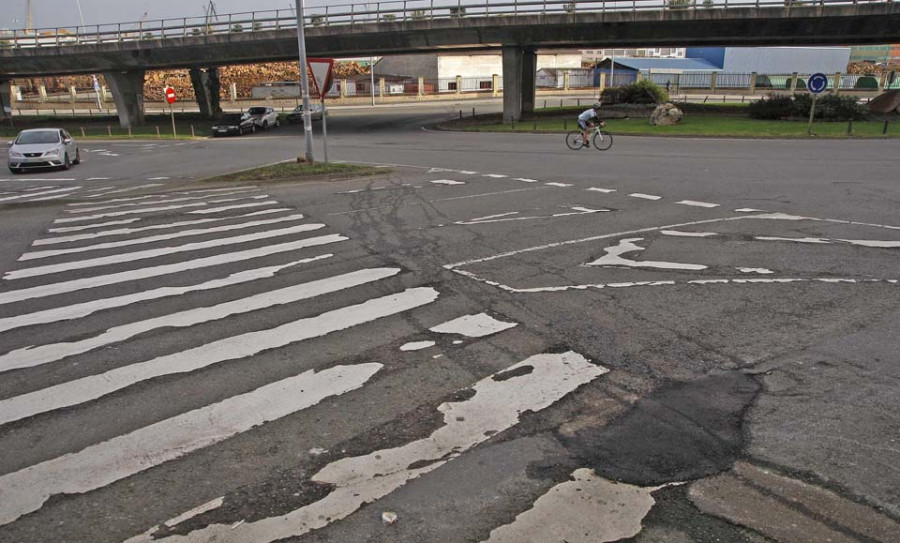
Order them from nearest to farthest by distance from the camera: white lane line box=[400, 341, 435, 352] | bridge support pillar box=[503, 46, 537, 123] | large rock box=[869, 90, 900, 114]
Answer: white lane line box=[400, 341, 435, 352] < large rock box=[869, 90, 900, 114] < bridge support pillar box=[503, 46, 537, 123]

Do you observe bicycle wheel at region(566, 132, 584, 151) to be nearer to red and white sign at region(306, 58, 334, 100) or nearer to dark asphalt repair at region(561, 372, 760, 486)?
red and white sign at region(306, 58, 334, 100)

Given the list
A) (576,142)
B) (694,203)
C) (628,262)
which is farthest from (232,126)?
(628,262)

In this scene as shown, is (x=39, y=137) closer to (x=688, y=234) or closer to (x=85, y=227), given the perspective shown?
(x=85, y=227)

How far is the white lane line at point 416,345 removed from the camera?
6.25 metres

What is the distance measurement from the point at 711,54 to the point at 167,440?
98.0 meters

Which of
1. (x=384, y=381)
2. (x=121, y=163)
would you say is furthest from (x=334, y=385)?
(x=121, y=163)

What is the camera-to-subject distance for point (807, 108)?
1578 inches

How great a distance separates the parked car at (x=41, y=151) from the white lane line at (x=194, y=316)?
21959mm

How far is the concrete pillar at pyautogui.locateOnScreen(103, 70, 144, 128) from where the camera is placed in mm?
55344

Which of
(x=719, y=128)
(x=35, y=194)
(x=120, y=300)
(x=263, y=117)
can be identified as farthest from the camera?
(x=263, y=117)

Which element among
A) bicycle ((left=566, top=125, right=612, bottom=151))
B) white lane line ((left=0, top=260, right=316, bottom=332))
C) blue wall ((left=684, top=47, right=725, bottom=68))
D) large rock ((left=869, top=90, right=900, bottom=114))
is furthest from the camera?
blue wall ((left=684, top=47, right=725, bottom=68))

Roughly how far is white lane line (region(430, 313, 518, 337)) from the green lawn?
29.2 meters

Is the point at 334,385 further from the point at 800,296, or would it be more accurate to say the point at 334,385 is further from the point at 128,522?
the point at 800,296

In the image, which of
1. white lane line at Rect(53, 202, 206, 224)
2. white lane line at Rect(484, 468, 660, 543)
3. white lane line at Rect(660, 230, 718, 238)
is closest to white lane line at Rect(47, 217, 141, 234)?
white lane line at Rect(53, 202, 206, 224)
